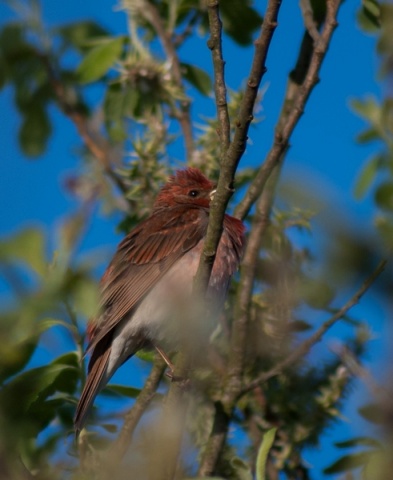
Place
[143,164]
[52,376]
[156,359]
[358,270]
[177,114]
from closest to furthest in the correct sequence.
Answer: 1. [358,270]
2. [52,376]
3. [156,359]
4. [143,164]
5. [177,114]

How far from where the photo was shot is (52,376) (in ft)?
14.6

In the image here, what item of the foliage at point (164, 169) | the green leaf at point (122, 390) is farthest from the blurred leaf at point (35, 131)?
the green leaf at point (122, 390)

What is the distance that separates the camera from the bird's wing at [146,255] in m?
6.59

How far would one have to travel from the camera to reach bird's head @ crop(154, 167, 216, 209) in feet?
24.2

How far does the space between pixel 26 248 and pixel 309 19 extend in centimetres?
539

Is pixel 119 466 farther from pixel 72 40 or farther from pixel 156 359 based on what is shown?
pixel 72 40

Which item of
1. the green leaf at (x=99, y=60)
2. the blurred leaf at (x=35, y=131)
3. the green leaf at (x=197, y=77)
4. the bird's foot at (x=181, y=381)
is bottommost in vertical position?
the bird's foot at (x=181, y=381)

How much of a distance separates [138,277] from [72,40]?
2668 millimetres

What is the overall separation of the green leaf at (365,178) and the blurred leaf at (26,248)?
11.6 feet

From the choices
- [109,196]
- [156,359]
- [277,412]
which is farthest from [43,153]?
[277,412]

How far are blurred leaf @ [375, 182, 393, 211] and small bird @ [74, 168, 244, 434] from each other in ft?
12.9

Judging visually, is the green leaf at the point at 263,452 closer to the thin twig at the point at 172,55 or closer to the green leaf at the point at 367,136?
the green leaf at the point at 367,136

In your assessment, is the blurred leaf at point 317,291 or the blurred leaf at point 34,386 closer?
the blurred leaf at point 317,291

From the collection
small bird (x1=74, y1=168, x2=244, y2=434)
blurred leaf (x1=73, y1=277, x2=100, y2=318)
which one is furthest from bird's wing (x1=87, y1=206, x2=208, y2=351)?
blurred leaf (x1=73, y1=277, x2=100, y2=318)
